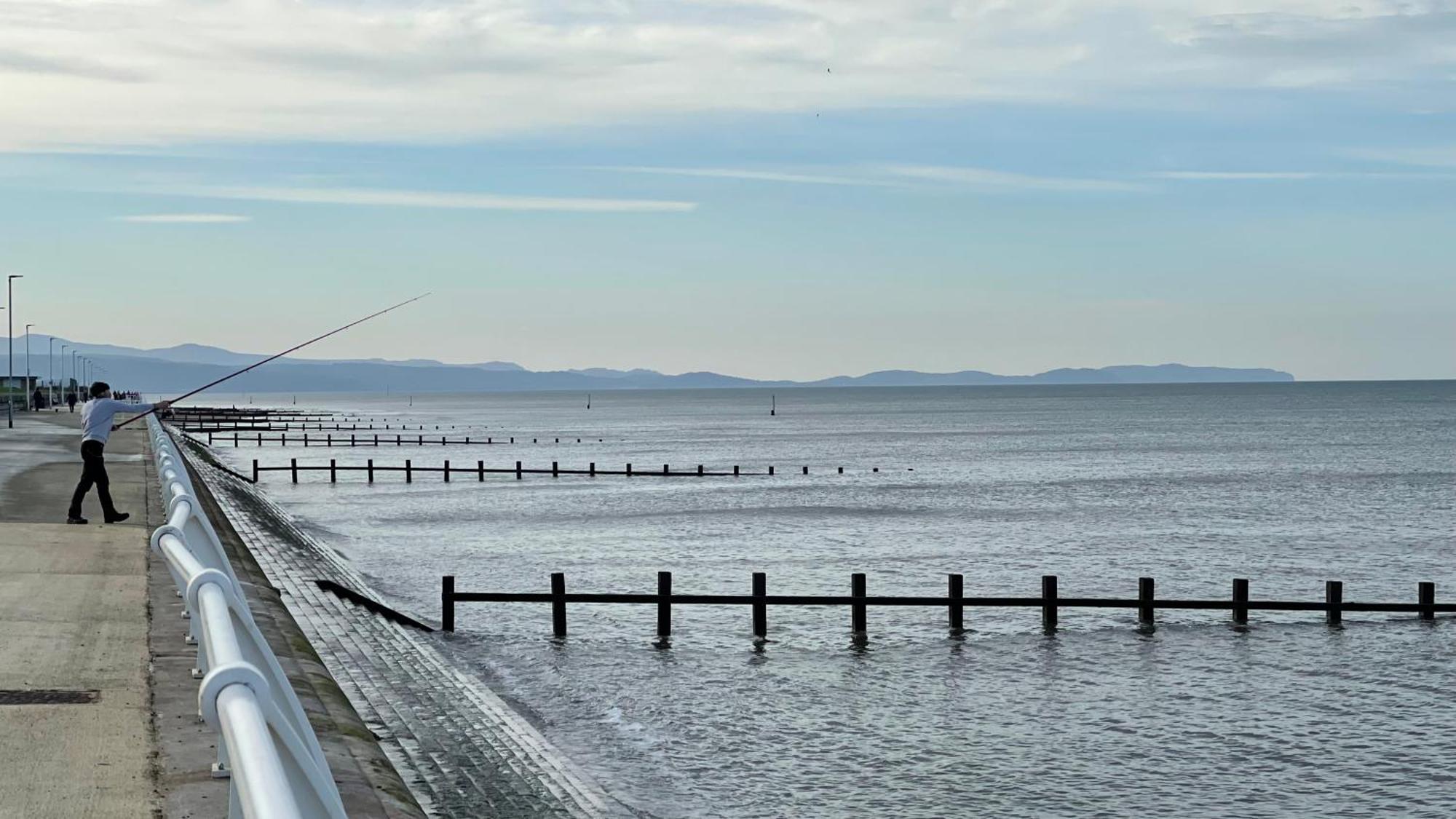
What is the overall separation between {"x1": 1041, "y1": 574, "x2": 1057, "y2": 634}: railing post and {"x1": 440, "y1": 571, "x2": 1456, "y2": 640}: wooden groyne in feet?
0.04

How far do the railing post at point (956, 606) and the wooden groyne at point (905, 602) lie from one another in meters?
0.01

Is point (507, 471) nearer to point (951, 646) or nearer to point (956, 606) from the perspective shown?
point (956, 606)

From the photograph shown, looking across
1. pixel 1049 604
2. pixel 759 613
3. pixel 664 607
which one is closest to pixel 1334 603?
pixel 1049 604

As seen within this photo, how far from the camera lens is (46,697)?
29.6 ft

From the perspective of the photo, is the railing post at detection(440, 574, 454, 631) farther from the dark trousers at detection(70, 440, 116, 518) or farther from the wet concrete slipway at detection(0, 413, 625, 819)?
the dark trousers at detection(70, 440, 116, 518)

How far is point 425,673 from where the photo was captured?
18781mm

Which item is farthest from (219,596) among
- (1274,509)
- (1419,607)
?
(1274,509)

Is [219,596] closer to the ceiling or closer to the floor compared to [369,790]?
closer to the ceiling

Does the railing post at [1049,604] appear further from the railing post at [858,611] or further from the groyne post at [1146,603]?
the railing post at [858,611]

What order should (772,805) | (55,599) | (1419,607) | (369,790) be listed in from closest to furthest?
(369,790) < (55,599) < (772,805) < (1419,607)

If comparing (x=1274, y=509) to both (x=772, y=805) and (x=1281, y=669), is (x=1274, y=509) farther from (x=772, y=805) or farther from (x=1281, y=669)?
(x=772, y=805)

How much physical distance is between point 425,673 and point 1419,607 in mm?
18188

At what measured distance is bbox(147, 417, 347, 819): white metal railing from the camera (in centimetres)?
282

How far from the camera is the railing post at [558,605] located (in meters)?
24.2
